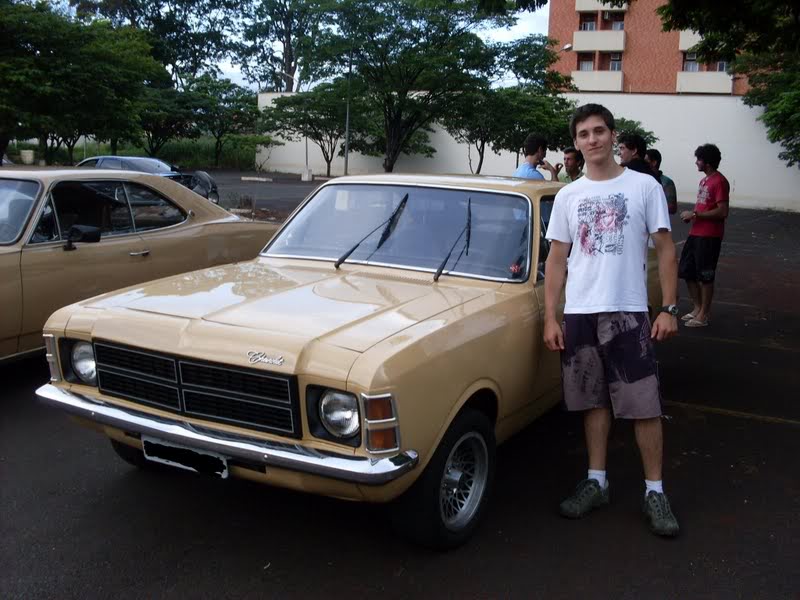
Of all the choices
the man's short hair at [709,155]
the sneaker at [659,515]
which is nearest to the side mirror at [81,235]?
the sneaker at [659,515]

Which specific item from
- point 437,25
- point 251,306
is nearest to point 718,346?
point 251,306

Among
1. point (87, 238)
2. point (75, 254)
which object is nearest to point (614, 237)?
point (87, 238)

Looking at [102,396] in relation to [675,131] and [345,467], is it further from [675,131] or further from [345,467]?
[675,131]

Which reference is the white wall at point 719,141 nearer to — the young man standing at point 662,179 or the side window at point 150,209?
the young man standing at point 662,179

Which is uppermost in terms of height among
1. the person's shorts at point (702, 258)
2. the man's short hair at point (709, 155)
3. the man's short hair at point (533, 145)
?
the man's short hair at point (533, 145)

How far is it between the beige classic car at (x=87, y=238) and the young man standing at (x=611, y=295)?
352cm

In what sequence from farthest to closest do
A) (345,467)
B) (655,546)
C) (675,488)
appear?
(675,488)
(655,546)
(345,467)

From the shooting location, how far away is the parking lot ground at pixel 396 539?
3.16m

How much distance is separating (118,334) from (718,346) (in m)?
5.80

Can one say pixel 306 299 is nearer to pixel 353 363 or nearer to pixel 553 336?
pixel 353 363

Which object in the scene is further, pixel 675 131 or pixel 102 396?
pixel 675 131

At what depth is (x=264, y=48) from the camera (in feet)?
214

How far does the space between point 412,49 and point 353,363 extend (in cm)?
2062

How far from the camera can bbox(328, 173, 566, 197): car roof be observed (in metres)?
4.41
